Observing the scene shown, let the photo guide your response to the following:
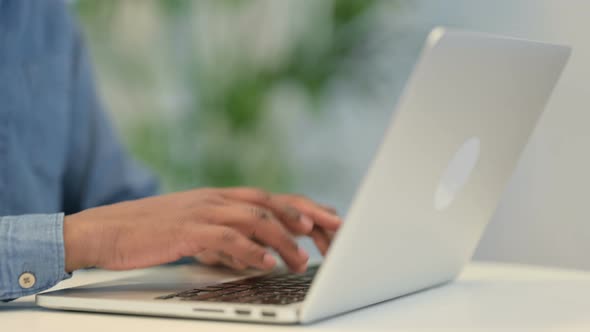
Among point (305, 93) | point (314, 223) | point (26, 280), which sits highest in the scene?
point (305, 93)

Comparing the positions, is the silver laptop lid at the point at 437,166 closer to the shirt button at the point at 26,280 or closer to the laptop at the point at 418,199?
the laptop at the point at 418,199

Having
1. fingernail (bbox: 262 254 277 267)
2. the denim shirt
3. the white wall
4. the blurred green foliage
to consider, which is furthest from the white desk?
the blurred green foliage

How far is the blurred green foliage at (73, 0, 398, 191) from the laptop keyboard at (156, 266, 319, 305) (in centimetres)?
131

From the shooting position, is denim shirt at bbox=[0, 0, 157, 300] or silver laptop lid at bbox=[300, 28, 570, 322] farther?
denim shirt at bbox=[0, 0, 157, 300]

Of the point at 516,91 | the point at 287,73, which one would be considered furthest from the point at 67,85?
the point at 516,91

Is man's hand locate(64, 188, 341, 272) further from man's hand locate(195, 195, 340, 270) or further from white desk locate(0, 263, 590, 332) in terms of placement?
man's hand locate(195, 195, 340, 270)

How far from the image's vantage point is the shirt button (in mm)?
858

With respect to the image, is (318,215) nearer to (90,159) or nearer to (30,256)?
(30,256)

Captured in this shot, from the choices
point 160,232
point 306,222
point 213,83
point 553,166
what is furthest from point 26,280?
point 213,83

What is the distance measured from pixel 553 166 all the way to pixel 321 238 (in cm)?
86

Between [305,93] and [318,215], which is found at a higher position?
[305,93]

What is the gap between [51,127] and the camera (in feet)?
5.20

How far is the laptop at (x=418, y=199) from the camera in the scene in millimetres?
669

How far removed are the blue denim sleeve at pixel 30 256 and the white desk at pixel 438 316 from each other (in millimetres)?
24
